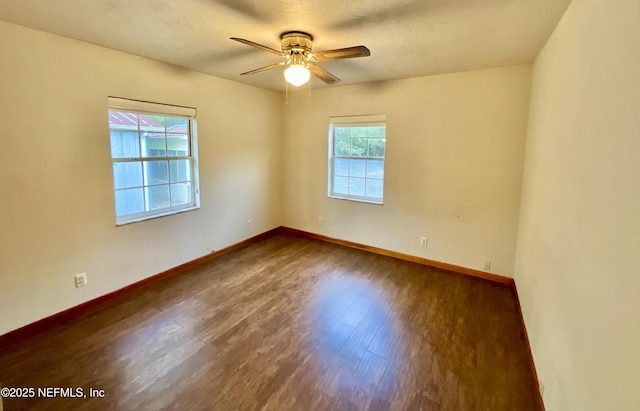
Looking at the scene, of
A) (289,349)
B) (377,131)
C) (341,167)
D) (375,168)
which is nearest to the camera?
(289,349)

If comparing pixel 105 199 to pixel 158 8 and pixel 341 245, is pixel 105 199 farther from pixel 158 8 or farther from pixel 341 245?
pixel 341 245

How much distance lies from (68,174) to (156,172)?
86 centimetres

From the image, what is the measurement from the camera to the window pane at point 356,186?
4470 mm

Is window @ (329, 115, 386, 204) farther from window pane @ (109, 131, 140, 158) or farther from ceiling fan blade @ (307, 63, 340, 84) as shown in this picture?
window pane @ (109, 131, 140, 158)

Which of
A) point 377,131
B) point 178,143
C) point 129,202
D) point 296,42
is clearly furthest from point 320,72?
point 129,202

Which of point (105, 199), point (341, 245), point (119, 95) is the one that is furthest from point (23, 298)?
point (341, 245)

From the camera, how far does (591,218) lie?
1276 millimetres

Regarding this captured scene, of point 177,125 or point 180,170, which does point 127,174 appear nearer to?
point 180,170

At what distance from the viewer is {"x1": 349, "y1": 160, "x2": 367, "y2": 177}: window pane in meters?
4.41

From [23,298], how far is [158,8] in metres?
2.51

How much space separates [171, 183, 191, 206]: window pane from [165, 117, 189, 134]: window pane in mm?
654

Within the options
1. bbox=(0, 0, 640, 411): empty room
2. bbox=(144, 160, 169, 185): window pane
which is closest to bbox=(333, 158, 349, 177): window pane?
bbox=(0, 0, 640, 411): empty room

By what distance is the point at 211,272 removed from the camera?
3660mm

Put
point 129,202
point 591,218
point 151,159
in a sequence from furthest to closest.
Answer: point 151,159 → point 129,202 → point 591,218
